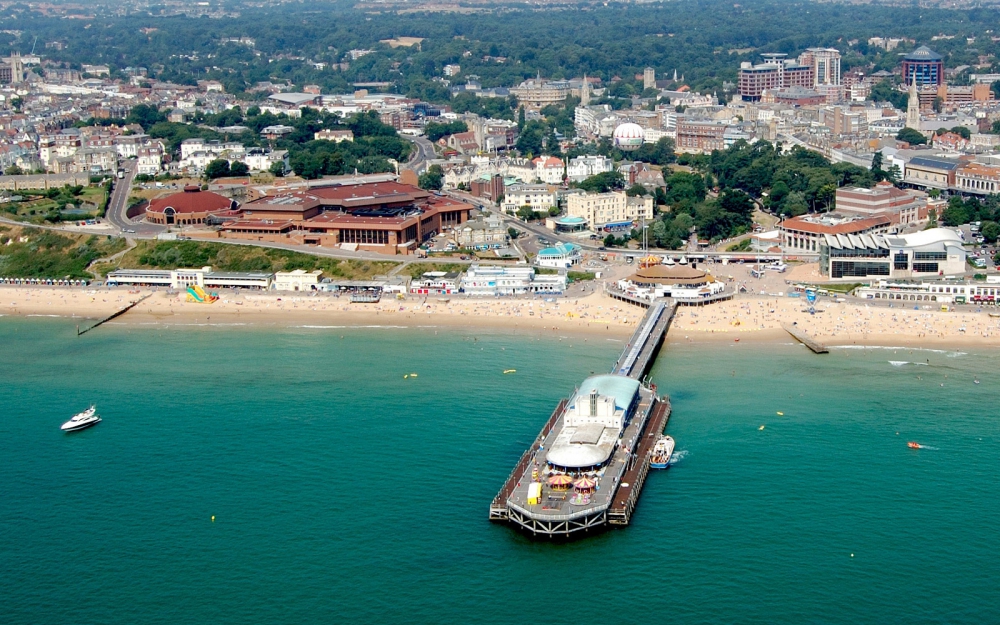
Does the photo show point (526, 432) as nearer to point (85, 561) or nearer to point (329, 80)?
point (85, 561)

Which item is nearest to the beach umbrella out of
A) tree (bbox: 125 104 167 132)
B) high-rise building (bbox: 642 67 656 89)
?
tree (bbox: 125 104 167 132)

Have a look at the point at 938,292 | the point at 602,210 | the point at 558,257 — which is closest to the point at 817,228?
the point at 938,292

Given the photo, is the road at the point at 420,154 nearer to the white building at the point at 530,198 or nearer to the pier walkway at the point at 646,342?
the white building at the point at 530,198

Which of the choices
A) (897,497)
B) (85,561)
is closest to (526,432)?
(897,497)

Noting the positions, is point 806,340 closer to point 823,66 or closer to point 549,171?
point 549,171

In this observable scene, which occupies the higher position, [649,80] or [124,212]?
[649,80]
